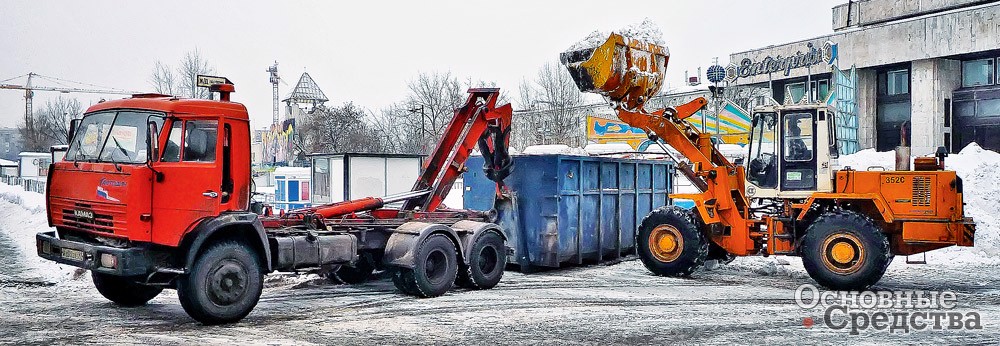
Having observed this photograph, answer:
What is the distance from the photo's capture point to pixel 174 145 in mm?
8883

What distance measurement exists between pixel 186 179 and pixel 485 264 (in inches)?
191

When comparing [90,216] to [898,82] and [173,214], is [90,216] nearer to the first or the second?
[173,214]

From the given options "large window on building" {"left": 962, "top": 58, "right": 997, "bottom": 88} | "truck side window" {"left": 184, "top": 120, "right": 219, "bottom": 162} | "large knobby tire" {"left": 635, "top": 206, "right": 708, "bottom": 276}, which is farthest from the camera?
"large window on building" {"left": 962, "top": 58, "right": 997, "bottom": 88}

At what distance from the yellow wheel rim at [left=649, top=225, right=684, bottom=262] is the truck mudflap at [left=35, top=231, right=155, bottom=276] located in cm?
780

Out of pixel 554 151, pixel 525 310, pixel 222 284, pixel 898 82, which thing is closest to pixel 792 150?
pixel 525 310

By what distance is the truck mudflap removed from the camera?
335 inches

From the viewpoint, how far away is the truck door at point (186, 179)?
8719mm

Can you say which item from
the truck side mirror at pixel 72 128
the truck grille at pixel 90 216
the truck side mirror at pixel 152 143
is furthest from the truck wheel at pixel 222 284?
the truck side mirror at pixel 72 128

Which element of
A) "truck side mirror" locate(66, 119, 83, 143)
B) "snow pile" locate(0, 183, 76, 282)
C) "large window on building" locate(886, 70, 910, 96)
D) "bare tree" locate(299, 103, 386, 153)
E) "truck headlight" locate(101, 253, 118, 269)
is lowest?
"snow pile" locate(0, 183, 76, 282)

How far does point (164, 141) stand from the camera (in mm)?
8797

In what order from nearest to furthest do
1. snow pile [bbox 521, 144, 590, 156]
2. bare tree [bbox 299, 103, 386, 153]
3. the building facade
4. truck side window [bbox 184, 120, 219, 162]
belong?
truck side window [bbox 184, 120, 219, 162]
snow pile [bbox 521, 144, 590, 156]
the building facade
bare tree [bbox 299, 103, 386, 153]

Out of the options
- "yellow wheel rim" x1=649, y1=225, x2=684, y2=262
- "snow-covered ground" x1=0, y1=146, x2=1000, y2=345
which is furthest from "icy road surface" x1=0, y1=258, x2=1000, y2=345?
"yellow wheel rim" x1=649, y1=225, x2=684, y2=262

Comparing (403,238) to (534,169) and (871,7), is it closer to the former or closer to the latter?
(534,169)

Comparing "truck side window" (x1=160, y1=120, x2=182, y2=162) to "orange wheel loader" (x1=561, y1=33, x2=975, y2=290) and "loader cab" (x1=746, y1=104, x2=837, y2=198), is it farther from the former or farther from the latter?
"loader cab" (x1=746, y1=104, x2=837, y2=198)
